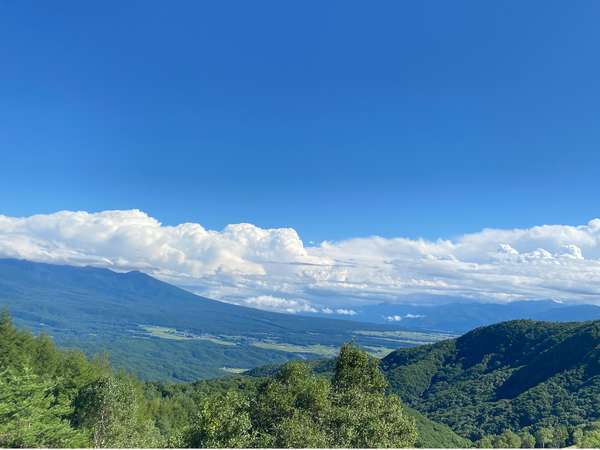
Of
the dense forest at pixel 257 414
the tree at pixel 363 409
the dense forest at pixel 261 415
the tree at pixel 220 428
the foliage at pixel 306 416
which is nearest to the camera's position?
the tree at pixel 220 428

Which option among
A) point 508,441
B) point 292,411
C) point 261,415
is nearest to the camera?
point 292,411

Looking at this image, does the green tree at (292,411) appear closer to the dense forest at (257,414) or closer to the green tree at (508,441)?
→ the dense forest at (257,414)

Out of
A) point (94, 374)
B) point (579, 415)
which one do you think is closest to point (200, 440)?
point (94, 374)

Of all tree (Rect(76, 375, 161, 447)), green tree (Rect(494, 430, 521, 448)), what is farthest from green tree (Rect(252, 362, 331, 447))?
green tree (Rect(494, 430, 521, 448))

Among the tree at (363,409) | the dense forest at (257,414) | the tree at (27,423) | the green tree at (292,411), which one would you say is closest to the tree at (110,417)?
the dense forest at (257,414)

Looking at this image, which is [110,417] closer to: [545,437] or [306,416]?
[306,416]

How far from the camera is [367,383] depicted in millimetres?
47875

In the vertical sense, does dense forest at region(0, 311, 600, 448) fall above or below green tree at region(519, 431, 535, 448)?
above

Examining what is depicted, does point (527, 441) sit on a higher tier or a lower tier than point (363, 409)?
lower

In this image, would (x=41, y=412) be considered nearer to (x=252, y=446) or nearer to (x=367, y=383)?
(x=252, y=446)

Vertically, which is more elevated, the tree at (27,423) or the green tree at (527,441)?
the tree at (27,423)

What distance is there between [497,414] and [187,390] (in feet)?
393

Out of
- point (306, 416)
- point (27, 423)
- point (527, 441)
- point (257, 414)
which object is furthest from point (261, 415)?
point (527, 441)

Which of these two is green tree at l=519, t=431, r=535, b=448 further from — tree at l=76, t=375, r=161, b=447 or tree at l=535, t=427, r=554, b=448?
tree at l=76, t=375, r=161, b=447
